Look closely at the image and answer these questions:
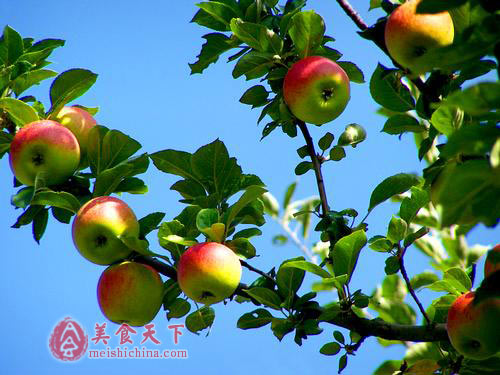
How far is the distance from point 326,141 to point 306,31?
39cm

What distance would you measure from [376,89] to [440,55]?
750 millimetres

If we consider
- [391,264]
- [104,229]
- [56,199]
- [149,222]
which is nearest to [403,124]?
[391,264]

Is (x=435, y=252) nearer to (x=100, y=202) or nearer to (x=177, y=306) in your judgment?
(x=177, y=306)

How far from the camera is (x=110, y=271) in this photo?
1989 mm

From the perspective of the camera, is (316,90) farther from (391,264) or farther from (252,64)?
(391,264)

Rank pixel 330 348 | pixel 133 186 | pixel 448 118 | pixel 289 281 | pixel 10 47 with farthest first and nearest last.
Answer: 1. pixel 10 47
2. pixel 133 186
3. pixel 330 348
4. pixel 289 281
5. pixel 448 118

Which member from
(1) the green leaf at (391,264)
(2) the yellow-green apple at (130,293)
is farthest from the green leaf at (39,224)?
(1) the green leaf at (391,264)

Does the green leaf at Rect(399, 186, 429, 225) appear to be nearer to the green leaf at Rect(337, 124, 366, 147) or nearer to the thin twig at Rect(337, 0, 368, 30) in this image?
the green leaf at Rect(337, 124, 366, 147)

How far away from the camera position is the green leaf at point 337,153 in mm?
2131

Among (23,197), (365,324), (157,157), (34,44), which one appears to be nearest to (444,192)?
(365,324)

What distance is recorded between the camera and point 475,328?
161 cm

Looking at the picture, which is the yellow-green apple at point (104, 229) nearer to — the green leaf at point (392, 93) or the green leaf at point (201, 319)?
the green leaf at point (201, 319)

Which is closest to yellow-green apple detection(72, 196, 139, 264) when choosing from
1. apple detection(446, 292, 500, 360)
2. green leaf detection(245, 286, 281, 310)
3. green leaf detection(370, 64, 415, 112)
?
green leaf detection(245, 286, 281, 310)

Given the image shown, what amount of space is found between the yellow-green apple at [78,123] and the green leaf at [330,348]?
1.08 metres
